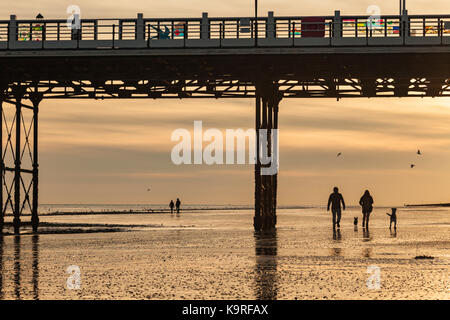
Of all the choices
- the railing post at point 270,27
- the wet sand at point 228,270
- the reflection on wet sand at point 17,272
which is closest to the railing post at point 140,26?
the railing post at point 270,27

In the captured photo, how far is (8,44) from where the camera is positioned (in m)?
35.3

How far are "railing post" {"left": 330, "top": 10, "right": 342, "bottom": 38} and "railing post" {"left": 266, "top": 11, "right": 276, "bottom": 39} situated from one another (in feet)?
8.38

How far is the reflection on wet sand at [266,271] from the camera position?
12.5 metres

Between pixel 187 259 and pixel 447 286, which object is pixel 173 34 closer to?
pixel 187 259

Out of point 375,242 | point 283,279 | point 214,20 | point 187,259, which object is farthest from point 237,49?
point 283,279

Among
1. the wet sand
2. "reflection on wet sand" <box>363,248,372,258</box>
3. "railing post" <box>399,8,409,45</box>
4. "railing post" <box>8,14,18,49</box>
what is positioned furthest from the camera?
"railing post" <box>8,14,18,49</box>

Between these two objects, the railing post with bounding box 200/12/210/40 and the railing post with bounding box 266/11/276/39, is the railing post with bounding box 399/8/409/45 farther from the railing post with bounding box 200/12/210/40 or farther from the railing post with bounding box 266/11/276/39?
the railing post with bounding box 200/12/210/40

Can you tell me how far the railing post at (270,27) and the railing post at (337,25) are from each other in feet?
8.38

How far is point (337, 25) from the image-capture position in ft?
111

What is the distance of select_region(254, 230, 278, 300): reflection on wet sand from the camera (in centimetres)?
1255

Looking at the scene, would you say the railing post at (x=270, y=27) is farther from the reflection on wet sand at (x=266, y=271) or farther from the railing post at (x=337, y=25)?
the reflection on wet sand at (x=266, y=271)

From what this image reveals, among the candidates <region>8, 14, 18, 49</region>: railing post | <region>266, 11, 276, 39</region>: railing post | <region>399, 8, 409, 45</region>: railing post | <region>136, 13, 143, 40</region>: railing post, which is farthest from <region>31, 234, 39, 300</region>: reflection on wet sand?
<region>399, 8, 409, 45</region>: railing post
